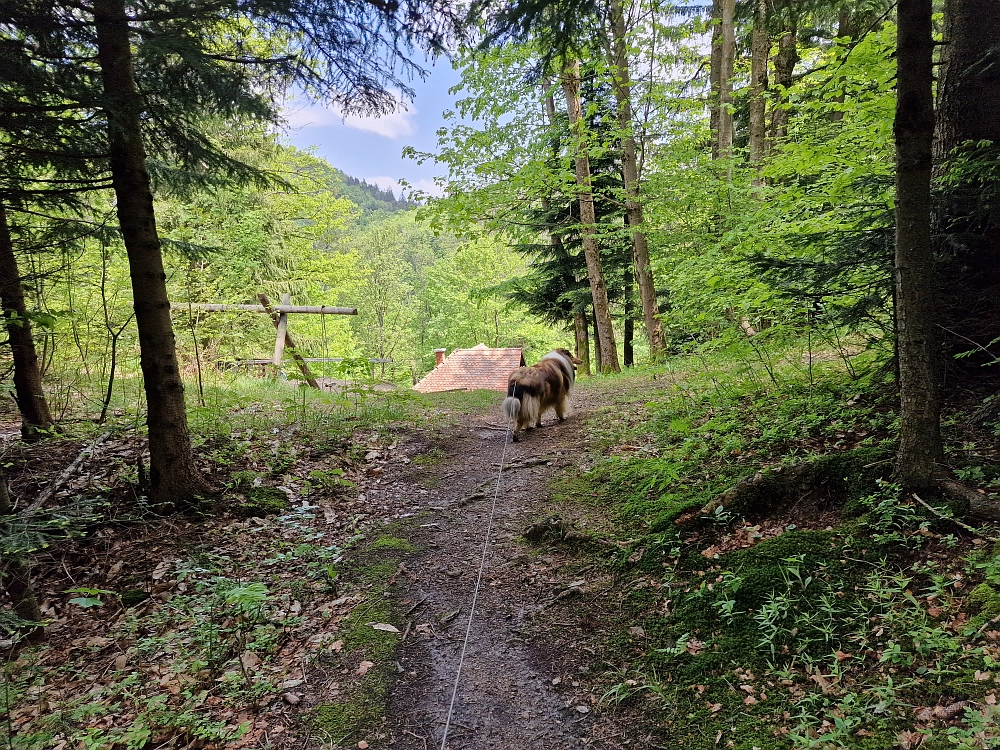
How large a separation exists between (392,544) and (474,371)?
1502cm

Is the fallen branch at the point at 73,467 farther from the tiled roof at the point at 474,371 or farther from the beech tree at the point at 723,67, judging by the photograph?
the tiled roof at the point at 474,371

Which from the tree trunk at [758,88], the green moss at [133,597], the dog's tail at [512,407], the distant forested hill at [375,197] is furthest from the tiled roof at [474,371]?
the distant forested hill at [375,197]

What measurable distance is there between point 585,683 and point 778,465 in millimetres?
2115

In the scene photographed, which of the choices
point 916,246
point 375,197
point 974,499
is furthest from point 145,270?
point 375,197

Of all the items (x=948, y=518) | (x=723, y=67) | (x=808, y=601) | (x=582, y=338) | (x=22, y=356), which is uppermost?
(x=723, y=67)

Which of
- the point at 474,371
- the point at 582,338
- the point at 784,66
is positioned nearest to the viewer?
the point at 784,66

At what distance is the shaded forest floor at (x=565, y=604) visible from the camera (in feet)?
7.27

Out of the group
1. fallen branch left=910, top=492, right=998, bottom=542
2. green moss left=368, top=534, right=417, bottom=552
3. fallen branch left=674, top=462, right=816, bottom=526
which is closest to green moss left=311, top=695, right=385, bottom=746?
green moss left=368, top=534, right=417, bottom=552

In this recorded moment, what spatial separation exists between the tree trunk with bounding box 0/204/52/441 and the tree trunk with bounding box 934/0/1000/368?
773 cm

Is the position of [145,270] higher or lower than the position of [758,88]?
lower

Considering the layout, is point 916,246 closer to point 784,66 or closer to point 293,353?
point 293,353

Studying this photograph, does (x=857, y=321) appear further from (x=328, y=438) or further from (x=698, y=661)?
(x=328, y=438)

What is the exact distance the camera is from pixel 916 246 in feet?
8.54

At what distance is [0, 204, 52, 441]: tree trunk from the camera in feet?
16.4
